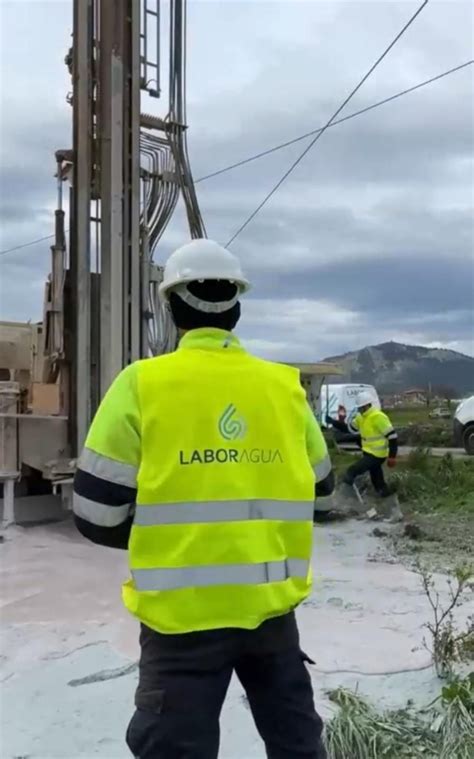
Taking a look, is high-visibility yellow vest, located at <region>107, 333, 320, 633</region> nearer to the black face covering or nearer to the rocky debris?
the black face covering

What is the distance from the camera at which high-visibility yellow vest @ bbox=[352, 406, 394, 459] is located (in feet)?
32.7

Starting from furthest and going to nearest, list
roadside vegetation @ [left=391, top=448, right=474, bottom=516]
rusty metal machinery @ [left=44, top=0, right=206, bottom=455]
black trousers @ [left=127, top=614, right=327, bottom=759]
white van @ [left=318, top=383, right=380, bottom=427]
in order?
white van @ [left=318, top=383, right=380, bottom=427] < roadside vegetation @ [left=391, top=448, right=474, bottom=516] < rusty metal machinery @ [left=44, top=0, right=206, bottom=455] < black trousers @ [left=127, top=614, right=327, bottom=759]

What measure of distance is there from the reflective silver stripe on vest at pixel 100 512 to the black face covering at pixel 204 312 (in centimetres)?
54

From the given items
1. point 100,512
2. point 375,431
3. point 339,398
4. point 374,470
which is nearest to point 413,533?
point 374,470

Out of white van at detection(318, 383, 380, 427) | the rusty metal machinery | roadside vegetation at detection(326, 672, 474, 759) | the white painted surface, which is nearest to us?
roadside vegetation at detection(326, 672, 474, 759)

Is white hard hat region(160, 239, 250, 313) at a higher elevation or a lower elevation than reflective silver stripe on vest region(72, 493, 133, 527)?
higher

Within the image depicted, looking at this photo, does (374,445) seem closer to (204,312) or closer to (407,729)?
(407,729)

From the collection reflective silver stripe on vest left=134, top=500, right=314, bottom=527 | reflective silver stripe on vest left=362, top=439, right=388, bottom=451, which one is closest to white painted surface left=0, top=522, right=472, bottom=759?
reflective silver stripe on vest left=134, top=500, right=314, bottom=527

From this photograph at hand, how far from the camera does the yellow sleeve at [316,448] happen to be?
94.8 inches

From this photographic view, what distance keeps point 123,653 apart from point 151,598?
2.39 meters

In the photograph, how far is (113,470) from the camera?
6.73 feet

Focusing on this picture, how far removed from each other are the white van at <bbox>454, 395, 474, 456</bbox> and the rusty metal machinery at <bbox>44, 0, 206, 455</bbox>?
9700 millimetres

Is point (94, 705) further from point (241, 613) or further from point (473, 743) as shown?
point (241, 613)

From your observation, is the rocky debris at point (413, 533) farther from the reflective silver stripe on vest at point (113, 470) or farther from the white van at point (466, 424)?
the white van at point (466, 424)
